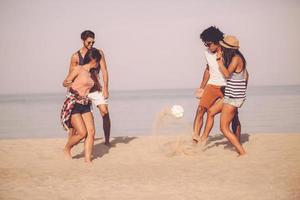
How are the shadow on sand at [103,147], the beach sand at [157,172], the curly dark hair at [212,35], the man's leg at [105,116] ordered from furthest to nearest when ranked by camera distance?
the man's leg at [105,116] → the shadow on sand at [103,147] → the curly dark hair at [212,35] → the beach sand at [157,172]

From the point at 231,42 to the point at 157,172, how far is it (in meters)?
2.25

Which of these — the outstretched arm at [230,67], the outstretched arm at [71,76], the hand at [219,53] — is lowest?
the outstretched arm at [71,76]

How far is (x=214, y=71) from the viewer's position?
7434 millimetres

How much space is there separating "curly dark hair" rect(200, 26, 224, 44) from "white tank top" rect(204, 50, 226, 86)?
0.30m

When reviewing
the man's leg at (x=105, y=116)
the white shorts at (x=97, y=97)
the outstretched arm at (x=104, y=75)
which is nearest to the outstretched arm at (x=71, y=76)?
the outstretched arm at (x=104, y=75)

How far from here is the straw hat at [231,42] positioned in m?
6.77

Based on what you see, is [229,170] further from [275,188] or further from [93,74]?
[93,74]

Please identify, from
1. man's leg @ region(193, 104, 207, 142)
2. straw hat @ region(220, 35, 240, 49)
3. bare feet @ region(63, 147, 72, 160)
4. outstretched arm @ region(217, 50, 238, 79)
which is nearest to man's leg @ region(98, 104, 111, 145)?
bare feet @ region(63, 147, 72, 160)

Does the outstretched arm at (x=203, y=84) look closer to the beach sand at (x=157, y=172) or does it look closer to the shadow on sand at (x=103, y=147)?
the beach sand at (x=157, y=172)

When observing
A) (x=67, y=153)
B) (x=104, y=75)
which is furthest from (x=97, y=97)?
(x=67, y=153)

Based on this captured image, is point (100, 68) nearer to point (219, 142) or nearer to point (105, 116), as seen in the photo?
point (105, 116)

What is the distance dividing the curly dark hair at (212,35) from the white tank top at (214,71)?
0.97ft

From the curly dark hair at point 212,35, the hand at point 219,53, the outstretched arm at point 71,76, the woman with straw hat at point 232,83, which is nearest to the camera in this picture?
the outstretched arm at point 71,76

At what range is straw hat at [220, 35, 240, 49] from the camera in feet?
22.2
